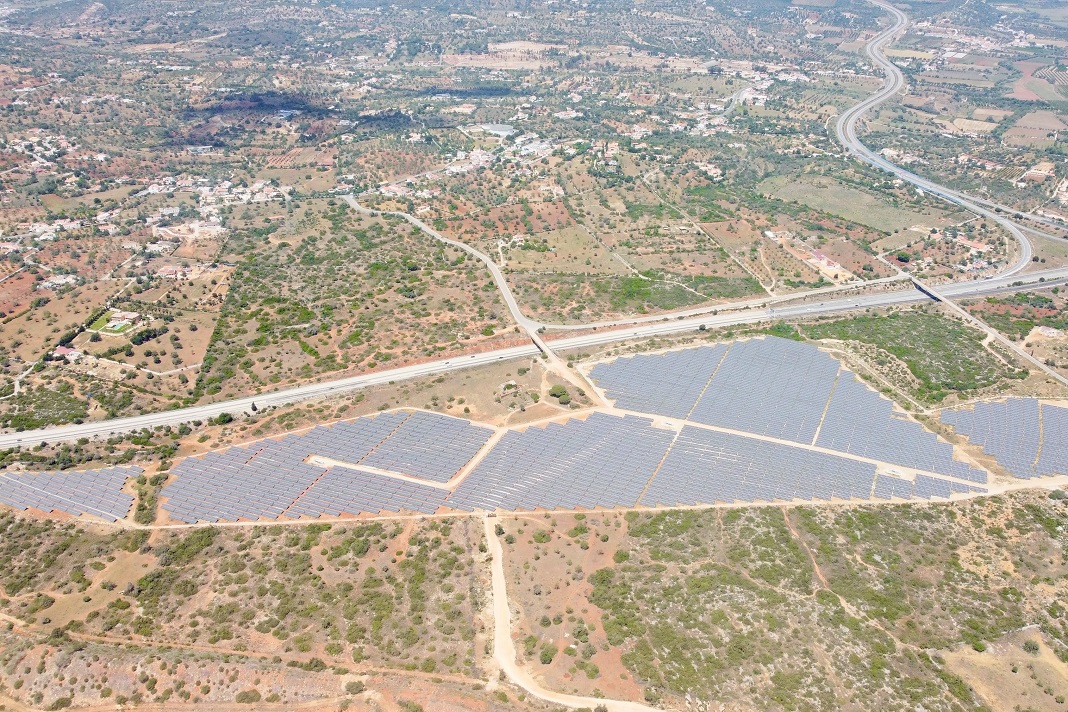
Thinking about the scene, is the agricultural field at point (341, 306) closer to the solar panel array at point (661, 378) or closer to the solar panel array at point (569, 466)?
the solar panel array at point (661, 378)

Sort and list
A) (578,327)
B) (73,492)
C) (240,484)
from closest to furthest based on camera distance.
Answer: (73,492) < (240,484) < (578,327)

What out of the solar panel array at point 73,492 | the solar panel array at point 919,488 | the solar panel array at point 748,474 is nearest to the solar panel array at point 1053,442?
the solar panel array at point 919,488

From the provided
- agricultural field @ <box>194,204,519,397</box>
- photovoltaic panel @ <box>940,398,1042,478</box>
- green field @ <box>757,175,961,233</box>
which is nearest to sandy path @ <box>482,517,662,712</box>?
agricultural field @ <box>194,204,519,397</box>

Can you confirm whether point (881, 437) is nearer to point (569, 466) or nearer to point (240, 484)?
point (569, 466)

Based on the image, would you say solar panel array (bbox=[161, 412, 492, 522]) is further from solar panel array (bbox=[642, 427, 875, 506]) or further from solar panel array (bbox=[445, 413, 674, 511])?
solar panel array (bbox=[642, 427, 875, 506])

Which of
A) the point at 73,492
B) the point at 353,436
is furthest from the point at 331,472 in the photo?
the point at 73,492

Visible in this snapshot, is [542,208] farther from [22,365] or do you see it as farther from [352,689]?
[352,689]

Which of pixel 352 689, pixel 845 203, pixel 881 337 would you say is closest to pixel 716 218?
pixel 845 203
